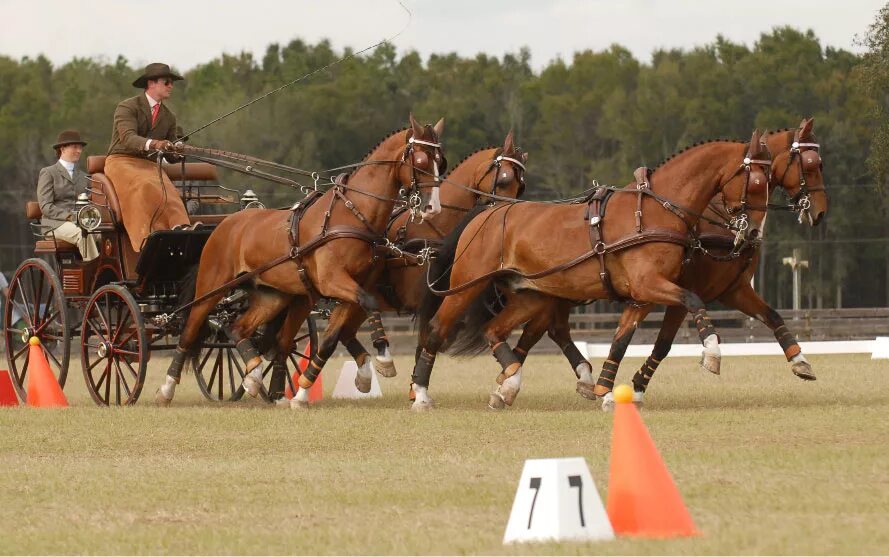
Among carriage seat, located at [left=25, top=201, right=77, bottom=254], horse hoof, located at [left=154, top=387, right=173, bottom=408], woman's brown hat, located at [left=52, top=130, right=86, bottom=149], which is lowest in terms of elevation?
horse hoof, located at [left=154, top=387, right=173, bottom=408]

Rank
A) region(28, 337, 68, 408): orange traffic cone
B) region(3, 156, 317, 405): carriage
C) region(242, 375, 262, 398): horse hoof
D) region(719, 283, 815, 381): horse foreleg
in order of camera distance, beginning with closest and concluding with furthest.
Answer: region(719, 283, 815, 381): horse foreleg < region(242, 375, 262, 398): horse hoof < region(3, 156, 317, 405): carriage < region(28, 337, 68, 408): orange traffic cone

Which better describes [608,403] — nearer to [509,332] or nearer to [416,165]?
[509,332]

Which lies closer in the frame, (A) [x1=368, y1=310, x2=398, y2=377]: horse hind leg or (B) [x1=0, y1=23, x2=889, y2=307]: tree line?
(A) [x1=368, y1=310, x2=398, y2=377]: horse hind leg

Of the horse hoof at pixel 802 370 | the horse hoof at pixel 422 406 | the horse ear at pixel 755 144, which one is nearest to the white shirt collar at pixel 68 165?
the horse hoof at pixel 422 406

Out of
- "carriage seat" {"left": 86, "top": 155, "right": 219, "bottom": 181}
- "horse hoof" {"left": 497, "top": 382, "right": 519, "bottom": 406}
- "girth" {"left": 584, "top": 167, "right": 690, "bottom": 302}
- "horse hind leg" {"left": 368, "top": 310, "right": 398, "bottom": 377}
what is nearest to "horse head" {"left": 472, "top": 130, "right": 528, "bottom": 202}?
"girth" {"left": 584, "top": 167, "right": 690, "bottom": 302}

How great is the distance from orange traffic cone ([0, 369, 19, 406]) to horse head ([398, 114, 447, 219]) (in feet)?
15.2

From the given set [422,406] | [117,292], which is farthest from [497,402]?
[117,292]

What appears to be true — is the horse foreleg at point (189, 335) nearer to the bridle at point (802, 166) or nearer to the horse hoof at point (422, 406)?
the horse hoof at point (422, 406)

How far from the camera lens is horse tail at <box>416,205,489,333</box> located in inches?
563

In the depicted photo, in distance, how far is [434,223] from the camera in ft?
48.0

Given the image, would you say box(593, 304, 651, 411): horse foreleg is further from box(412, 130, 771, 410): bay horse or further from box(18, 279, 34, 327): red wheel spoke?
box(18, 279, 34, 327): red wheel spoke

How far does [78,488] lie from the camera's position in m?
9.30

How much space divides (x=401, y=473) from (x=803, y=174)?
4890 mm

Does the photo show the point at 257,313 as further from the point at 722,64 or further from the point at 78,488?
the point at 722,64
